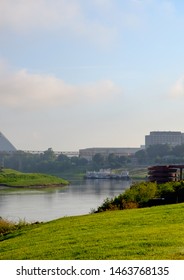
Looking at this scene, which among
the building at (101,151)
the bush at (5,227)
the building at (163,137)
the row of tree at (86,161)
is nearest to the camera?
the bush at (5,227)

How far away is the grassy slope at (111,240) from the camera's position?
26.9ft

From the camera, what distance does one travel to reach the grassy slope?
8.21 metres

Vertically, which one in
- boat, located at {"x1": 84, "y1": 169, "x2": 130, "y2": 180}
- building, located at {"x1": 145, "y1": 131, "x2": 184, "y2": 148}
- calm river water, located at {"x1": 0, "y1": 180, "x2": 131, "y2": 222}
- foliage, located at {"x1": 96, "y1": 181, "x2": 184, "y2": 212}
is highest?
building, located at {"x1": 145, "y1": 131, "x2": 184, "y2": 148}

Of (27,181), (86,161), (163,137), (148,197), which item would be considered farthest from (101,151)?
(148,197)

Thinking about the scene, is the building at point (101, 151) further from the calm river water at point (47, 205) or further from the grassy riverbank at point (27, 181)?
the calm river water at point (47, 205)

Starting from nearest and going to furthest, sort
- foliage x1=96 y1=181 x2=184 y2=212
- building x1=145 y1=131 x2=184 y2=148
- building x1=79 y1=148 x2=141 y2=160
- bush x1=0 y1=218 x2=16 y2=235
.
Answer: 1. bush x1=0 y1=218 x2=16 y2=235
2. foliage x1=96 y1=181 x2=184 y2=212
3. building x1=79 y1=148 x2=141 y2=160
4. building x1=145 y1=131 x2=184 y2=148

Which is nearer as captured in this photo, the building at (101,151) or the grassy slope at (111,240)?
the grassy slope at (111,240)

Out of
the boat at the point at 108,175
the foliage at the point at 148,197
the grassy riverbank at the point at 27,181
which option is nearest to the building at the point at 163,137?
the boat at the point at 108,175

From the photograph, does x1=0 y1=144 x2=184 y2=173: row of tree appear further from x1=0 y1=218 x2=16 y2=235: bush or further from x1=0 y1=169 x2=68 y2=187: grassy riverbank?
x1=0 y1=218 x2=16 y2=235: bush

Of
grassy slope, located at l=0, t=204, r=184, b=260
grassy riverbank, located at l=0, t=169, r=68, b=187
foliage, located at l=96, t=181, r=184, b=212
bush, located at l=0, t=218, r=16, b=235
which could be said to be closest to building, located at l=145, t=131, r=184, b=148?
grassy riverbank, located at l=0, t=169, r=68, b=187

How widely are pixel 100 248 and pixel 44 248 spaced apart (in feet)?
4.82

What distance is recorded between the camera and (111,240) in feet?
31.2

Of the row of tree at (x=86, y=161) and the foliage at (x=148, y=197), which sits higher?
the row of tree at (x=86, y=161)

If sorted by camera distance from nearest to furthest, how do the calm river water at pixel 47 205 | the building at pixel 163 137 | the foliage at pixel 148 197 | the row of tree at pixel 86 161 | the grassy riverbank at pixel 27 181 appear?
the foliage at pixel 148 197, the calm river water at pixel 47 205, the grassy riverbank at pixel 27 181, the row of tree at pixel 86 161, the building at pixel 163 137
